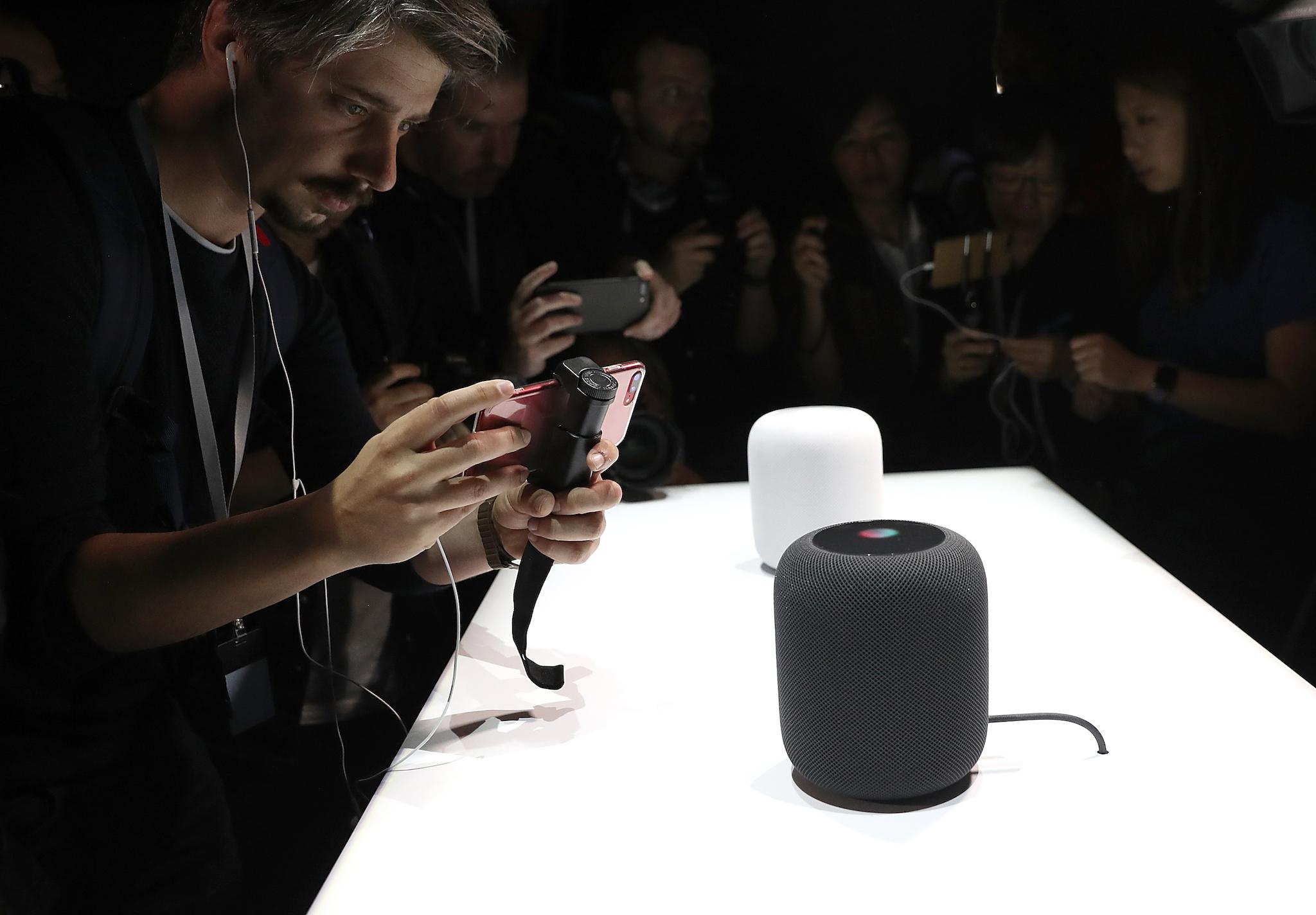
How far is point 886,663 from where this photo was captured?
0.86 meters

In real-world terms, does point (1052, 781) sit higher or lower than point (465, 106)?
lower

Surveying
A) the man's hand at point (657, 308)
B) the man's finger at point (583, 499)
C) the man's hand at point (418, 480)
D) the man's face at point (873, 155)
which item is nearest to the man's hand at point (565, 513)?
the man's finger at point (583, 499)

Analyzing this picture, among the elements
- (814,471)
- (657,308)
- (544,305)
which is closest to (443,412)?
(814,471)

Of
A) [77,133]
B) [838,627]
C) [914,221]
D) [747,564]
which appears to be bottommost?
[747,564]

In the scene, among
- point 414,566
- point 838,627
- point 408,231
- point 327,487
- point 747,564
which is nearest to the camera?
point 838,627

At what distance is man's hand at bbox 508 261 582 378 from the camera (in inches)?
89.1

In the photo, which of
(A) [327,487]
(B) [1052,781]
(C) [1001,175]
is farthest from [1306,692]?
(C) [1001,175]

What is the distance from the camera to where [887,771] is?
88 cm

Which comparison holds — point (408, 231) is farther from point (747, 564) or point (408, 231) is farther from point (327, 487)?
point (327, 487)

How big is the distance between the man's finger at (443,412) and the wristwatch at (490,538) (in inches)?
14.2

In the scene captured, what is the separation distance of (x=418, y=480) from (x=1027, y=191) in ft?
5.71

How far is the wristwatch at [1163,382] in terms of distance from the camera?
87.2 inches

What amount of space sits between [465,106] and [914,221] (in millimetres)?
925

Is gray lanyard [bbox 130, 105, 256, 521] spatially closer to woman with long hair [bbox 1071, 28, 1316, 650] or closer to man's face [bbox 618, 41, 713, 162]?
man's face [bbox 618, 41, 713, 162]
